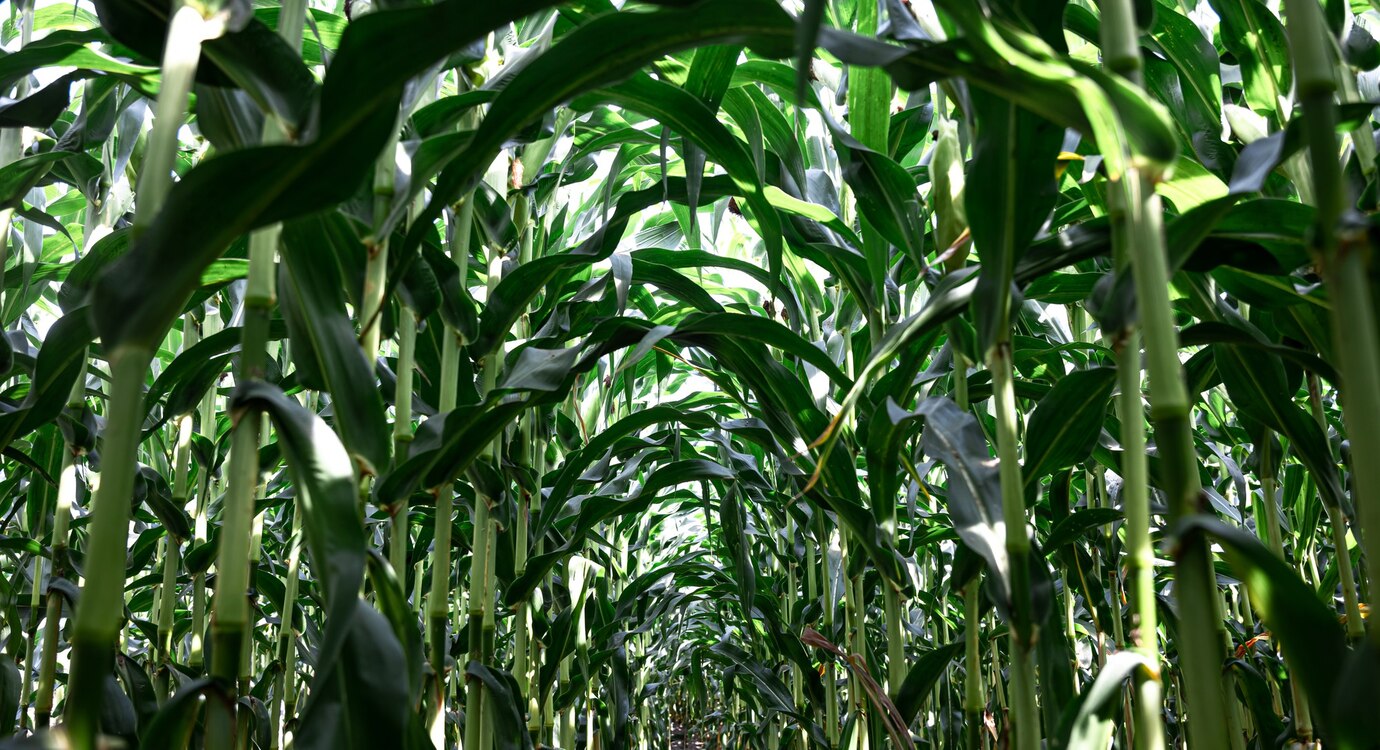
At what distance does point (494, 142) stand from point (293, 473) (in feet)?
1.45

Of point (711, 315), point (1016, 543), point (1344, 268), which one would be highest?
point (711, 315)

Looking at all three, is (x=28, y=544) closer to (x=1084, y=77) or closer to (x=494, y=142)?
(x=494, y=142)

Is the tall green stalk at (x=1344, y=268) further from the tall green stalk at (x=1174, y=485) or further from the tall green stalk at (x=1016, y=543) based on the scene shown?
the tall green stalk at (x=1016, y=543)

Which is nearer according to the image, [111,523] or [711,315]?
[111,523]

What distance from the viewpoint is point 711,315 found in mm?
1421

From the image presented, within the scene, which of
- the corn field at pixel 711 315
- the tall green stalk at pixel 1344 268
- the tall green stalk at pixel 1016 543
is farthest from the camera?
the tall green stalk at pixel 1016 543

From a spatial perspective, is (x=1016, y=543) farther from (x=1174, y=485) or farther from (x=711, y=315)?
→ (x=711, y=315)

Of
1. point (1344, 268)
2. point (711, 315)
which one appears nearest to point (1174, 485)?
point (1344, 268)

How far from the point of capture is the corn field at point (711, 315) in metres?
0.74

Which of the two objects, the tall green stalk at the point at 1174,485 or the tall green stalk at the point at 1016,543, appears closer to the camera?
the tall green stalk at the point at 1174,485

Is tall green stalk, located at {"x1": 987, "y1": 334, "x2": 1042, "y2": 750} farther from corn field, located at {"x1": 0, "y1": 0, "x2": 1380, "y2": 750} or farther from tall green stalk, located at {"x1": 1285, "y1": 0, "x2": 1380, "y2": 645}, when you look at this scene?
tall green stalk, located at {"x1": 1285, "y1": 0, "x2": 1380, "y2": 645}

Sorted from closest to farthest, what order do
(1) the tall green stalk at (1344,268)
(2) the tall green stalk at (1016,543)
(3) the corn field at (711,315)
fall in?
(1) the tall green stalk at (1344,268), (3) the corn field at (711,315), (2) the tall green stalk at (1016,543)

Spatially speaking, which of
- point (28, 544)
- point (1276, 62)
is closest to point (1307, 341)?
point (1276, 62)

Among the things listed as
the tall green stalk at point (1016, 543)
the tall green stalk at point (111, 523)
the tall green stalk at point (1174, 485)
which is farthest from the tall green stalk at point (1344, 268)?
the tall green stalk at point (111, 523)
